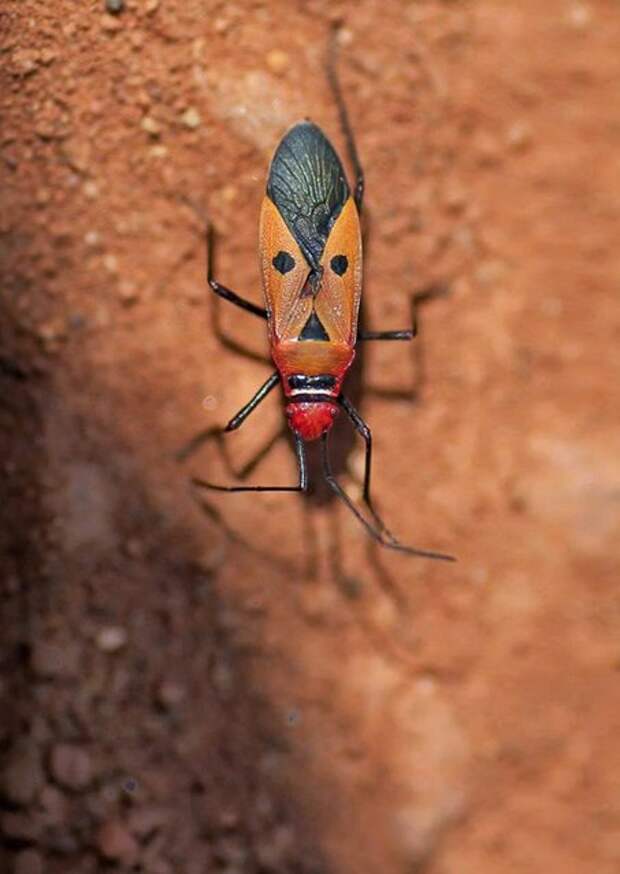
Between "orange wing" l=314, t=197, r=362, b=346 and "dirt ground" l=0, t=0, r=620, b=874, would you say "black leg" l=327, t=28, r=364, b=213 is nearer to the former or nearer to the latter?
"dirt ground" l=0, t=0, r=620, b=874

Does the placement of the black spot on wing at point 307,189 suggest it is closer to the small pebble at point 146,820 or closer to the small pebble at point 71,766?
the small pebble at point 71,766

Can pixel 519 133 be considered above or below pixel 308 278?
above

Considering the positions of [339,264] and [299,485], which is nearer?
[339,264]

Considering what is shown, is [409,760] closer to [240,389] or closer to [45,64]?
[240,389]

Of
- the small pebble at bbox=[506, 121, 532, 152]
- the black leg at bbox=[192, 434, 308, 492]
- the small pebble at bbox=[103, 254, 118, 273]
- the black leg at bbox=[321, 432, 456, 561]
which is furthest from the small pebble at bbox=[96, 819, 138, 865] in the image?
the small pebble at bbox=[506, 121, 532, 152]

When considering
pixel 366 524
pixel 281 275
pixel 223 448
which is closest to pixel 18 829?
pixel 223 448

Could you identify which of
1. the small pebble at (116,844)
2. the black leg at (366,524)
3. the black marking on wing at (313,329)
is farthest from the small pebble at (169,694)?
the black marking on wing at (313,329)

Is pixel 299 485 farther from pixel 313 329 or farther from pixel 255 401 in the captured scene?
pixel 313 329
